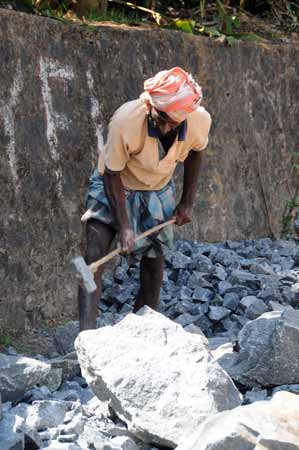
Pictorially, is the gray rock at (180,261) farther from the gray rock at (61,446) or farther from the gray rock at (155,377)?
the gray rock at (61,446)

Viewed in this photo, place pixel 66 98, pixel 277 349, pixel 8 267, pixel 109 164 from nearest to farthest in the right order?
pixel 277 349 < pixel 109 164 < pixel 8 267 < pixel 66 98

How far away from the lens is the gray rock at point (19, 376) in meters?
5.23

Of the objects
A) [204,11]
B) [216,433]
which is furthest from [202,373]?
[204,11]

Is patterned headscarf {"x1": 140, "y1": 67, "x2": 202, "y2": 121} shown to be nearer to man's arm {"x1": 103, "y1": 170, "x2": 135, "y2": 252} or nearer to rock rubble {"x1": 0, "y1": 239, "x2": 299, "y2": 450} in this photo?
man's arm {"x1": 103, "y1": 170, "x2": 135, "y2": 252}

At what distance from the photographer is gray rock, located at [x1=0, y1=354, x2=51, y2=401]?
523 centimetres

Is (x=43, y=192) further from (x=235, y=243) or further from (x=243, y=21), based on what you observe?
(x=243, y=21)

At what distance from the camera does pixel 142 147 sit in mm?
6129

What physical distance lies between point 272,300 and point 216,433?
11.5 feet

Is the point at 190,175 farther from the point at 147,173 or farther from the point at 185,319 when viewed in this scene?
the point at 185,319

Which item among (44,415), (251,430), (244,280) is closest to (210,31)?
(244,280)

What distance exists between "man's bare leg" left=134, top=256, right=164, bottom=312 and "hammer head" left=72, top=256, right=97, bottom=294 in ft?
2.65

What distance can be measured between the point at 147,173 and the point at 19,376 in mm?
1623

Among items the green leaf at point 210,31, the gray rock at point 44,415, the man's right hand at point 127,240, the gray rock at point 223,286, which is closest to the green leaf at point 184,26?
the green leaf at point 210,31

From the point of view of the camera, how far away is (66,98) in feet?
25.4
